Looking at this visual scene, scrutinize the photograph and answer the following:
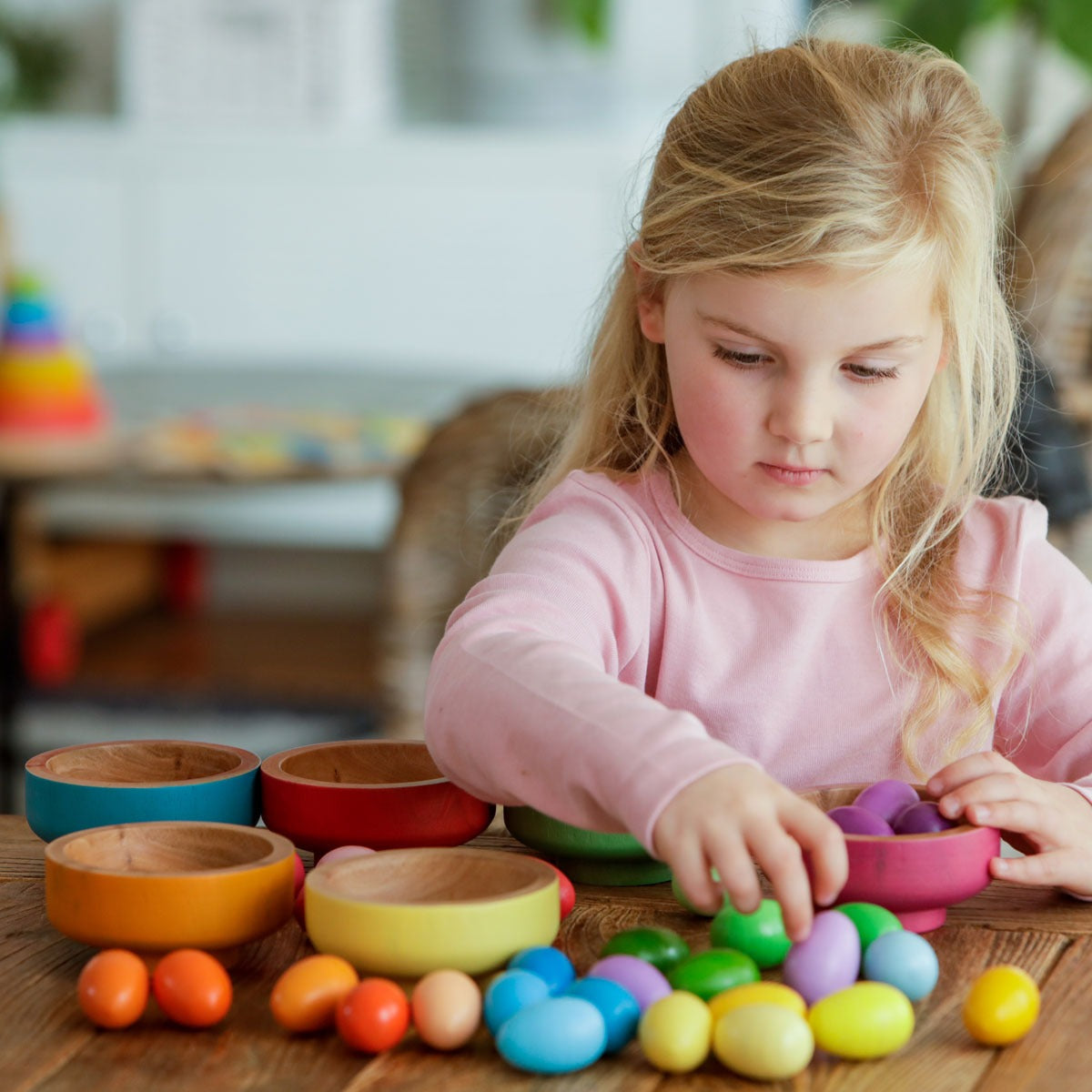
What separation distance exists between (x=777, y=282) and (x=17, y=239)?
329cm

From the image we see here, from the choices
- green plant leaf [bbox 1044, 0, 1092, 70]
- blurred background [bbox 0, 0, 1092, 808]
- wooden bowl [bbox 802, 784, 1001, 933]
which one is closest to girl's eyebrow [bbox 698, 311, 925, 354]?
wooden bowl [bbox 802, 784, 1001, 933]

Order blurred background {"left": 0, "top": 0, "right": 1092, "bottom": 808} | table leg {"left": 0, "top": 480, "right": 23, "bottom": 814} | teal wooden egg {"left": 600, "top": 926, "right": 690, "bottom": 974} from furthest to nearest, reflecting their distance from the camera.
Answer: blurred background {"left": 0, "top": 0, "right": 1092, "bottom": 808} → table leg {"left": 0, "top": 480, "right": 23, "bottom": 814} → teal wooden egg {"left": 600, "top": 926, "right": 690, "bottom": 974}

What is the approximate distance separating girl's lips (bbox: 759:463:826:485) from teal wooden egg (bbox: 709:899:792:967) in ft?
0.95

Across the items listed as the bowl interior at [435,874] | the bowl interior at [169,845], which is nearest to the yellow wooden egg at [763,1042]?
the bowl interior at [435,874]

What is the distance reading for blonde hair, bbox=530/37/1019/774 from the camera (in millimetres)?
890

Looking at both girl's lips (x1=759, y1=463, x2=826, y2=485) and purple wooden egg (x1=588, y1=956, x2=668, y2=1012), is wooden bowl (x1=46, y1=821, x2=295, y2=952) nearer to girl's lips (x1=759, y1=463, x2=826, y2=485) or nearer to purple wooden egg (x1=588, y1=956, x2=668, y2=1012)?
purple wooden egg (x1=588, y1=956, x2=668, y2=1012)

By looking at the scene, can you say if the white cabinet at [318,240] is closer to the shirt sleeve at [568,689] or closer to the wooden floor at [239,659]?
the wooden floor at [239,659]

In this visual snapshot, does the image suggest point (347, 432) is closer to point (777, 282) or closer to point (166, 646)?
point (166, 646)

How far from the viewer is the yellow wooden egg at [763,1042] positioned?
0.60m

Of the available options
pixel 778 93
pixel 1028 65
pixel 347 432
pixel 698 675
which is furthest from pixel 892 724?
pixel 1028 65

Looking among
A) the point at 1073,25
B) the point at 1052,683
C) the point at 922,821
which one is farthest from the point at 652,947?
the point at 1073,25

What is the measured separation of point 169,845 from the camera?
0.74 metres

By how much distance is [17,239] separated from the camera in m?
3.78

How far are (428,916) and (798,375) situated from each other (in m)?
0.38
